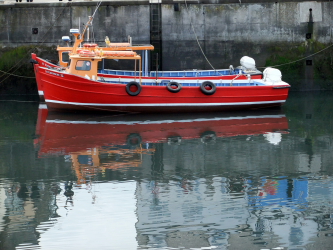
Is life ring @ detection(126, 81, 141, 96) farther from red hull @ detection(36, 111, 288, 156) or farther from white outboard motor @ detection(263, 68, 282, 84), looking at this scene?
white outboard motor @ detection(263, 68, 282, 84)

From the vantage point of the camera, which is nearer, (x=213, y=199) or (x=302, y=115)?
(x=213, y=199)

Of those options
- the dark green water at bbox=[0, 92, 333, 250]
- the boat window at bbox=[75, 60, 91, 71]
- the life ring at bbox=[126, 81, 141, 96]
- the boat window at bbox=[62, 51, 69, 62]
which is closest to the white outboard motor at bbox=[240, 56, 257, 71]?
the dark green water at bbox=[0, 92, 333, 250]

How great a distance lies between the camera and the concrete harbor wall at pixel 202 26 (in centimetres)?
1966

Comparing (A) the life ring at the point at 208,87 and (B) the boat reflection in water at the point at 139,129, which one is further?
(A) the life ring at the point at 208,87

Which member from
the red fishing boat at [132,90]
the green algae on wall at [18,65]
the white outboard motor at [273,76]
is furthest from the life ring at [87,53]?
the white outboard motor at [273,76]

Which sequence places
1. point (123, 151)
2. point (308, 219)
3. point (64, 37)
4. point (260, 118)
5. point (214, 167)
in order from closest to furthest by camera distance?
point (308, 219) → point (214, 167) → point (123, 151) → point (260, 118) → point (64, 37)

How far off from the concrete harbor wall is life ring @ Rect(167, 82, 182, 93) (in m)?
3.17

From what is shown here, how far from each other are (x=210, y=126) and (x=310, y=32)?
256 inches

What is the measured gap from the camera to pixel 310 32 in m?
19.8

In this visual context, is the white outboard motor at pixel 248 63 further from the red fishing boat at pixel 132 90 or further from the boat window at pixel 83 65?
the boat window at pixel 83 65

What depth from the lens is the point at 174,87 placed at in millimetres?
16500

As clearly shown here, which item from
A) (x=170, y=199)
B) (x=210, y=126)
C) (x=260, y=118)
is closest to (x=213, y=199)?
(x=170, y=199)

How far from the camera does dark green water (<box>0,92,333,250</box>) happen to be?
766 centimetres

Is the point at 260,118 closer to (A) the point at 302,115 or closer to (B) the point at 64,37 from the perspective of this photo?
(A) the point at 302,115
